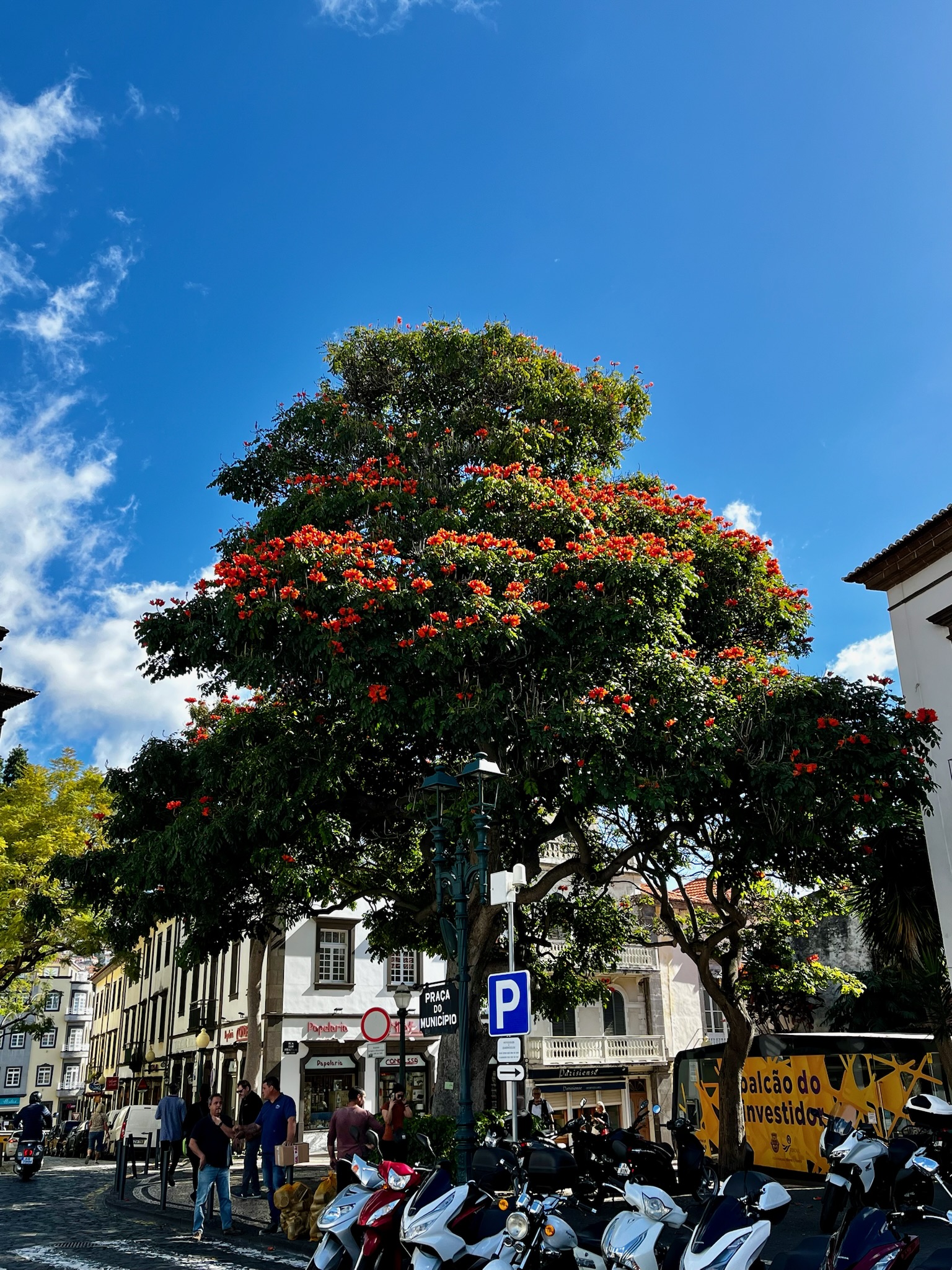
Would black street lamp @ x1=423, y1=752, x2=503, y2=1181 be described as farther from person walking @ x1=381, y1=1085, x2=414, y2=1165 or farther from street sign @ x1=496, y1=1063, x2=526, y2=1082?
person walking @ x1=381, y1=1085, x2=414, y2=1165

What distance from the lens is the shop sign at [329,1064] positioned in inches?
1182

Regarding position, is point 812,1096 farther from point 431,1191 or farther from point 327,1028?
point 327,1028

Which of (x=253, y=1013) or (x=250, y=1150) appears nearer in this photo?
(x=250, y=1150)

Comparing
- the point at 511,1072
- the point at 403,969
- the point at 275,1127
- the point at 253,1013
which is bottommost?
the point at 275,1127

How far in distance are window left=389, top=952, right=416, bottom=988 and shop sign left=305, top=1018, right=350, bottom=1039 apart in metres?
2.08

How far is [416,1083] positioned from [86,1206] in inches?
703

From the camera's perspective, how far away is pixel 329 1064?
99.5 feet

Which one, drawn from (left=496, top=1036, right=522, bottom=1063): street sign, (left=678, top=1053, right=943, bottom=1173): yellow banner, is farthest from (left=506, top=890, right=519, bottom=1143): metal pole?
(left=678, top=1053, right=943, bottom=1173): yellow banner

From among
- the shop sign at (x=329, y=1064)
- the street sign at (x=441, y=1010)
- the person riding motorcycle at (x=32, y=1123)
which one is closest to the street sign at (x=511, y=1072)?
the street sign at (x=441, y=1010)

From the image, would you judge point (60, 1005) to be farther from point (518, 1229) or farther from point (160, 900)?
point (518, 1229)

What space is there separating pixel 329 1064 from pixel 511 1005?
22.9 m

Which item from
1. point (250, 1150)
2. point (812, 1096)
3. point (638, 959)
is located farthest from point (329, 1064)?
point (812, 1096)

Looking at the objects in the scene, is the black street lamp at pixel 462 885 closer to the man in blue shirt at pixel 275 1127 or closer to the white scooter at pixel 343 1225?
the white scooter at pixel 343 1225

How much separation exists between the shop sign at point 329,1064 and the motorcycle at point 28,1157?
30.9ft
